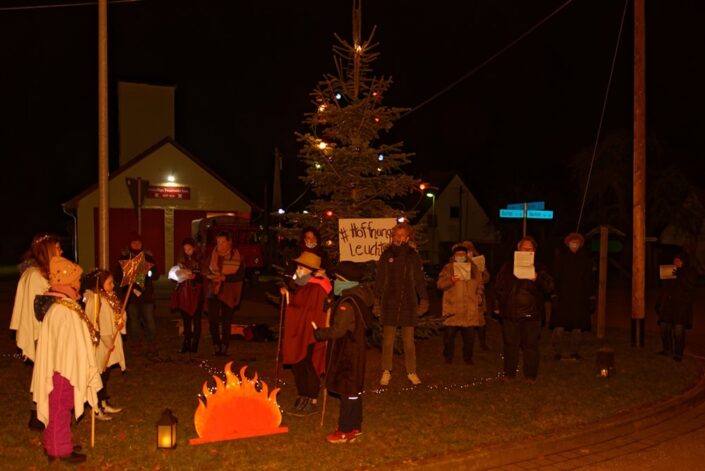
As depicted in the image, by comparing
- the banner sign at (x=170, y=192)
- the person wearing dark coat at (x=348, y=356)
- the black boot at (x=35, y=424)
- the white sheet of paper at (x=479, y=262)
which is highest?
the banner sign at (x=170, y=192)

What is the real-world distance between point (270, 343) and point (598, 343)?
19.3ft

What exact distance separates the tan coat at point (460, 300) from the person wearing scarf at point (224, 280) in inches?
117

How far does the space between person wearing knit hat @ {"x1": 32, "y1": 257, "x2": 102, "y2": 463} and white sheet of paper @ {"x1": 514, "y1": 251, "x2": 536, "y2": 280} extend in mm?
5418

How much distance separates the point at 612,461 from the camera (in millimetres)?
6418

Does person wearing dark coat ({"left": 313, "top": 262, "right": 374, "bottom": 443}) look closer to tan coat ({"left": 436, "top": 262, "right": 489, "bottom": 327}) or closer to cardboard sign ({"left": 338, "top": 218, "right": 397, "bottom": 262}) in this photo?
cardboard sign ({"left": 338, "top": 218, "right": 397, "bottom": 262})

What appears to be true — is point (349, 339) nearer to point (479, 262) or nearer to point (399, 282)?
point (399, 282)

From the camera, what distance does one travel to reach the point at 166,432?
19.5 feet

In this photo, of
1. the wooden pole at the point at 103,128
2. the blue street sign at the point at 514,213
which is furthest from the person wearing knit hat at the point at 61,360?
the blue street sign at the point at 514,213

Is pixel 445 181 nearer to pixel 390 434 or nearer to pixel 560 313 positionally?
pixel 560 313

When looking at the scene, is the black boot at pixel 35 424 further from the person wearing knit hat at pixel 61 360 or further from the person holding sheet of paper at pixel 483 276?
the person holding sheet of paper at pixel 483 276

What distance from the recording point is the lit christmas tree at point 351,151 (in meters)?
10.2

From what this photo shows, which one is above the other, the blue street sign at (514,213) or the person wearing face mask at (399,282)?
the blue street sign at (514,213)

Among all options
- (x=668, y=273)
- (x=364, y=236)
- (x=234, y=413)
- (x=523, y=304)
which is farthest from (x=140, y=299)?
(x=668, y=273)

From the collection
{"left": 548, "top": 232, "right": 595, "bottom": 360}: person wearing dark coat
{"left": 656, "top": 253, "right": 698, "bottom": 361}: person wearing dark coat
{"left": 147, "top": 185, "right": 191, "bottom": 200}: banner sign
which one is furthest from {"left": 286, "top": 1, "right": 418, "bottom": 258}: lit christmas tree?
{"left": 147, "top": 185, "right": 191, "bottom": 200}: banner sign
